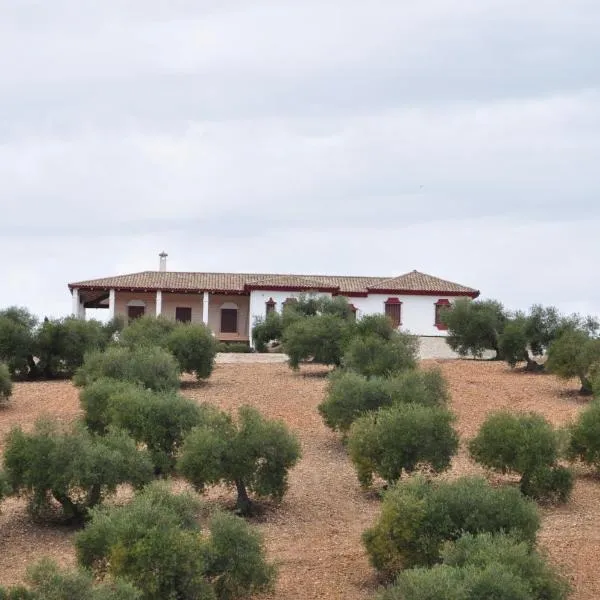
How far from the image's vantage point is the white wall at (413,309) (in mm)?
65750

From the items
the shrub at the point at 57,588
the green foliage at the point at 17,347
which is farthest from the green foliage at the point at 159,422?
the green foliage at the point at 17,347

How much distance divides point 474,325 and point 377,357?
531 inches

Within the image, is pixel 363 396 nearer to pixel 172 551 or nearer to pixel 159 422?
pixel 159 422

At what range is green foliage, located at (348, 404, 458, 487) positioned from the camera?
28.0 m

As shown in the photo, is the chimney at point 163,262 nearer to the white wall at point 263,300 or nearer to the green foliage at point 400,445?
the white wall at point 263,300

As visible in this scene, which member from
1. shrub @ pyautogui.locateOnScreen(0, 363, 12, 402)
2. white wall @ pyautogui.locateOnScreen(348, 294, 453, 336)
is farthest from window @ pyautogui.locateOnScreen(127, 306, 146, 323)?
shrub @ pyautogui.locateOnScreen(0, 363, 12, 402)

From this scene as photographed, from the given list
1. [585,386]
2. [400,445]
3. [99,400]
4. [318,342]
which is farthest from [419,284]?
[400,445]

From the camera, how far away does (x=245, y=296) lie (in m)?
67.1

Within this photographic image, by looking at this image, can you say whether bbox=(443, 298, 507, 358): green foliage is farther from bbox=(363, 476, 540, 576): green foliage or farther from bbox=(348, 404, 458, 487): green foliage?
bbox=(363, 476, 540, 576): green foliage

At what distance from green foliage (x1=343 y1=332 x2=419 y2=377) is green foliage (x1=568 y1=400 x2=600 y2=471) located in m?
7.83

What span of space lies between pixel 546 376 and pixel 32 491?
2362cm

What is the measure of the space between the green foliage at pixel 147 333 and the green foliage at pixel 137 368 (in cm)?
272

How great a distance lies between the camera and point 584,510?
27641 mm

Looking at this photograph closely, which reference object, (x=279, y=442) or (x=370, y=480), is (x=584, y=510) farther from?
(x=279, y=442)
